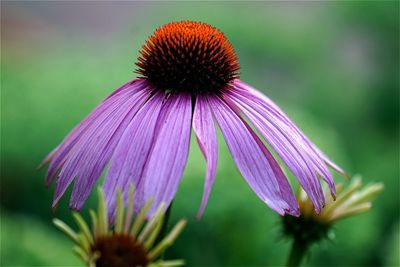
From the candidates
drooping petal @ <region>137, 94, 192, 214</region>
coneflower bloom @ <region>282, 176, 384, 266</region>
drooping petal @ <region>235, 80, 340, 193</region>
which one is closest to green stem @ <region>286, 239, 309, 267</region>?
coneflower bloom @ <region>282, 176, 384, 266</region>

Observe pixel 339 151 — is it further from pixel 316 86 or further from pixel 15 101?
pixel 15 101

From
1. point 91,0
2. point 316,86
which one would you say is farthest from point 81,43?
point 316,86

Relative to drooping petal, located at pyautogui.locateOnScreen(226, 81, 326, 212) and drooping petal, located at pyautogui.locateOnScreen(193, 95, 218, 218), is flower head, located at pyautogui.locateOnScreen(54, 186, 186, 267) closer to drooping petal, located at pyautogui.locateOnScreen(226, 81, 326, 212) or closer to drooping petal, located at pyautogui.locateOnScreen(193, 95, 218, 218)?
drooping petal, located at pyautogui.locateOnScreen(193, 95, 218, 218)

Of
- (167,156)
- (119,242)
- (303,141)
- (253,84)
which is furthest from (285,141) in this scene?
(253,84)

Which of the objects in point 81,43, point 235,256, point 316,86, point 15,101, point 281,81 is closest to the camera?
point 235,256

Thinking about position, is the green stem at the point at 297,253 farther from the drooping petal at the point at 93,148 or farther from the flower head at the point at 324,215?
the drooping petal at the point at 93,148

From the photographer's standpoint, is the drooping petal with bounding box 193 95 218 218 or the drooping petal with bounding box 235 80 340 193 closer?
the drooping petal with bounding box 193 95 218 218

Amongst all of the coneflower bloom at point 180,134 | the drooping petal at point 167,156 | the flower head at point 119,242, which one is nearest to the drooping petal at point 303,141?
the coneflower bloom at point 180,134
